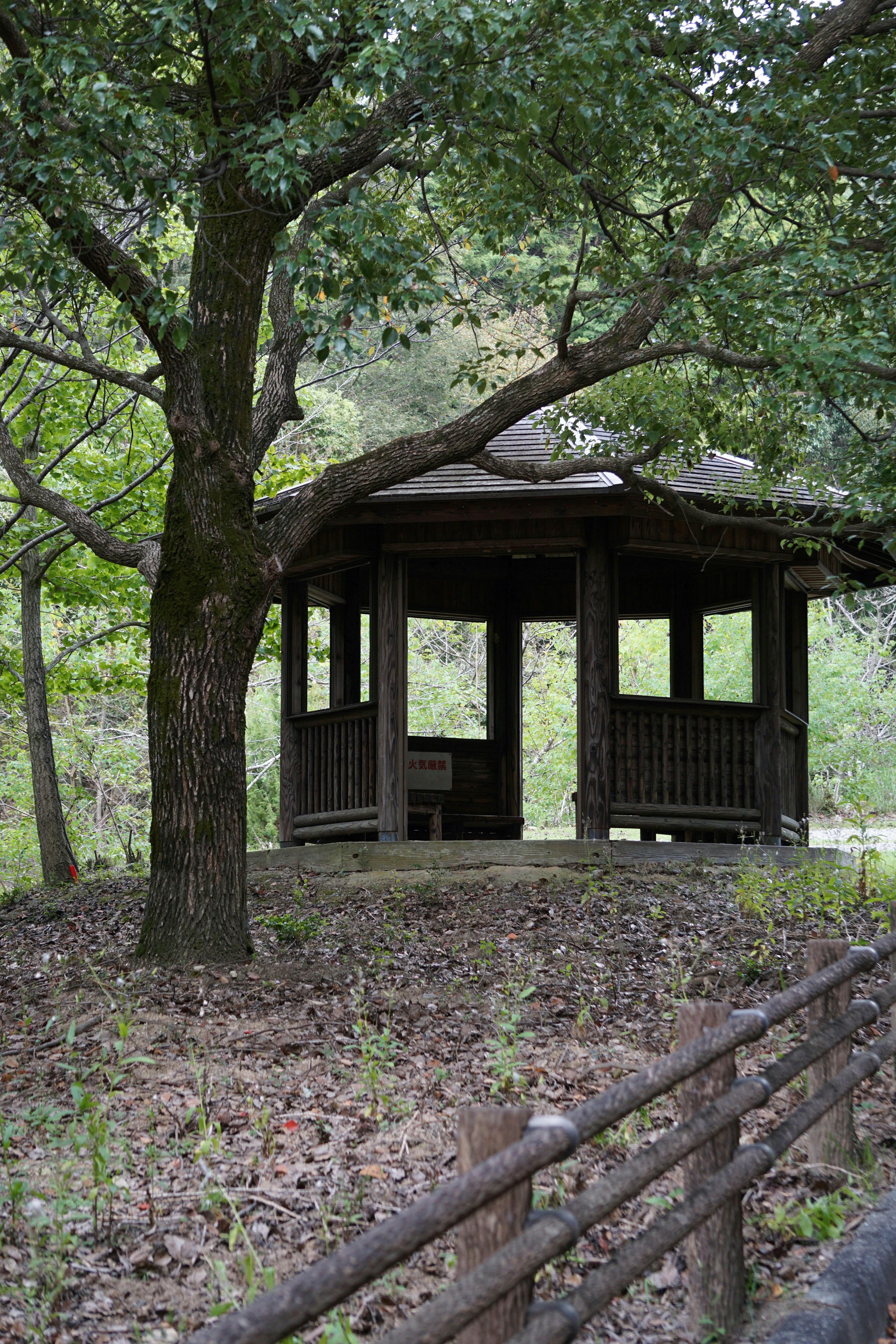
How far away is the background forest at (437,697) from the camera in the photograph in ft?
76.6

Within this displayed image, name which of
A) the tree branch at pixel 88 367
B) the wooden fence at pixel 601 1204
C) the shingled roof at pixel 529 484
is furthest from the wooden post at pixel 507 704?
the wooden fence at pixel 601 1204

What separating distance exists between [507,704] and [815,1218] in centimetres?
1112

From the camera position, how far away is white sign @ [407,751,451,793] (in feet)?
45.1

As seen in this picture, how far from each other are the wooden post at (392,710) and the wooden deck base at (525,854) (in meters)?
0.37

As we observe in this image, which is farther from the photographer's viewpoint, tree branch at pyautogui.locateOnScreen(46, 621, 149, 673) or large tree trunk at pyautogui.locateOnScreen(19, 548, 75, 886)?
tree branch at pyautogui.locateOnScreen(46, 621, 149, 673)

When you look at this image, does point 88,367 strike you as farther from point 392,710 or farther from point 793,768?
point 793,768

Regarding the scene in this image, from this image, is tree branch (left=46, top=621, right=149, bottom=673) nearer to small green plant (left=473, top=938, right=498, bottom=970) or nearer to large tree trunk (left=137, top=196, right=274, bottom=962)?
large tree trunk (left=137, top=196, right=274, bottom=962)

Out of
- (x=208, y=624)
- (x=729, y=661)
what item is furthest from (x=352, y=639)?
(x=729, y=661)

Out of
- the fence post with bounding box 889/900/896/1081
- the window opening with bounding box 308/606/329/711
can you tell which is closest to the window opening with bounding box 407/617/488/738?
the window opening with bounding box 308/606/329/711

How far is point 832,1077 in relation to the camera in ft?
14.0

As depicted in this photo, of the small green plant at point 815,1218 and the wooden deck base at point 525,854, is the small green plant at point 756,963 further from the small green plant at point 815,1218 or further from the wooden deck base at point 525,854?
the wooden deck base at point 525,854

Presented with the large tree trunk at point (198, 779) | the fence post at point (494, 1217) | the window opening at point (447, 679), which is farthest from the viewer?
the window opening at point (447, 679)

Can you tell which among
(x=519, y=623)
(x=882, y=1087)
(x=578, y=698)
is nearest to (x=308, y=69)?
(x=578, y=698)

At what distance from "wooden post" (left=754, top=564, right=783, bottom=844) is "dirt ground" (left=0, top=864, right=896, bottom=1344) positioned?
2305mm
